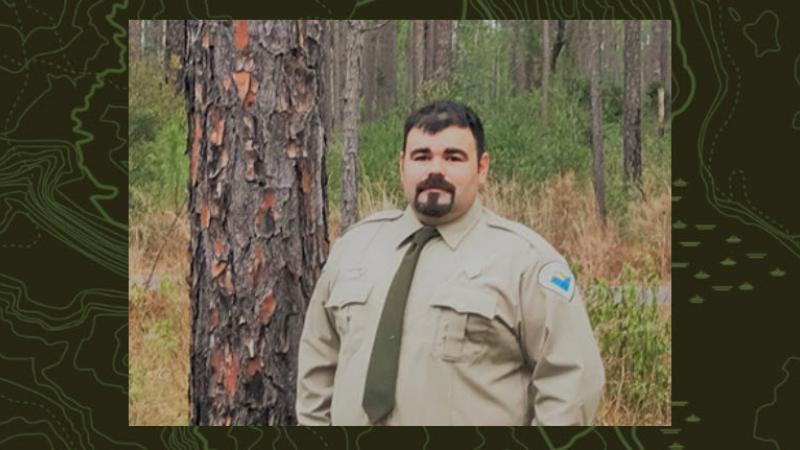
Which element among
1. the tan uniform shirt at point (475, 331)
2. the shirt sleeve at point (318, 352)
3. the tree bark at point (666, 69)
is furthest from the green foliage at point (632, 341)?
the shirt sleeve at point (318, 352)

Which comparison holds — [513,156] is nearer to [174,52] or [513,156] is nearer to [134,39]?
[174,52]

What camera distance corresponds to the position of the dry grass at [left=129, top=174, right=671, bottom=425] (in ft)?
16.0

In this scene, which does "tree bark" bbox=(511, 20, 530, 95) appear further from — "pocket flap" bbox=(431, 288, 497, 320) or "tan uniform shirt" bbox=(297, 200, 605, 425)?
"pocket flap" bbox=(431, 288, 497, 320)

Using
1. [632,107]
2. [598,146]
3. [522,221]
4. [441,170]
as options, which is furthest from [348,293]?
[632,107]

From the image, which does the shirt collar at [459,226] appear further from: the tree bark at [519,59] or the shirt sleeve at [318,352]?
the tree bark at [519,59]

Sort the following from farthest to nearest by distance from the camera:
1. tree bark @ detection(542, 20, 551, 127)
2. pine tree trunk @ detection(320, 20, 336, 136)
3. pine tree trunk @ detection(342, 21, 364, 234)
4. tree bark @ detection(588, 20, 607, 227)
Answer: tree bark @ detection(588, 20, 607, 227)
tree bark @ detection(542, 20, 551, 127)
pine tree trunk @ detection(342, 21, 364, 234)
pine tree trunk @ detection(320, 20, 336, 136)

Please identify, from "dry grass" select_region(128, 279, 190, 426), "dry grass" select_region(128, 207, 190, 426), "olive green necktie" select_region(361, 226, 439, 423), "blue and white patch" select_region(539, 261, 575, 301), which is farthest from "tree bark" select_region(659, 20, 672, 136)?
"dry grass" select_region(128, 279, 190, 426)

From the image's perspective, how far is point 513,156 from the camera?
16.8 ft

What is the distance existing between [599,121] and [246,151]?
1.60 metres

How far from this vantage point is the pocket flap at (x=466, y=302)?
3.90 meters

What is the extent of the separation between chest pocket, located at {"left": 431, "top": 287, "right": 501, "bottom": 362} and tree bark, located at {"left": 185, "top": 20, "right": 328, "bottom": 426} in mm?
666

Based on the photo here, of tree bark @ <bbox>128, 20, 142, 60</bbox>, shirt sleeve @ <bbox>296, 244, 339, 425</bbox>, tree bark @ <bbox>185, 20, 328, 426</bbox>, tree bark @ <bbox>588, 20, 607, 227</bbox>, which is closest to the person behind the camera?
shirt sleeve @ <bbox>296, 244, 339, 425</bbox>

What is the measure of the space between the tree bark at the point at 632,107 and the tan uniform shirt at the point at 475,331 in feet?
3.95

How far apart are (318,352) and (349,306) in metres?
0.23
